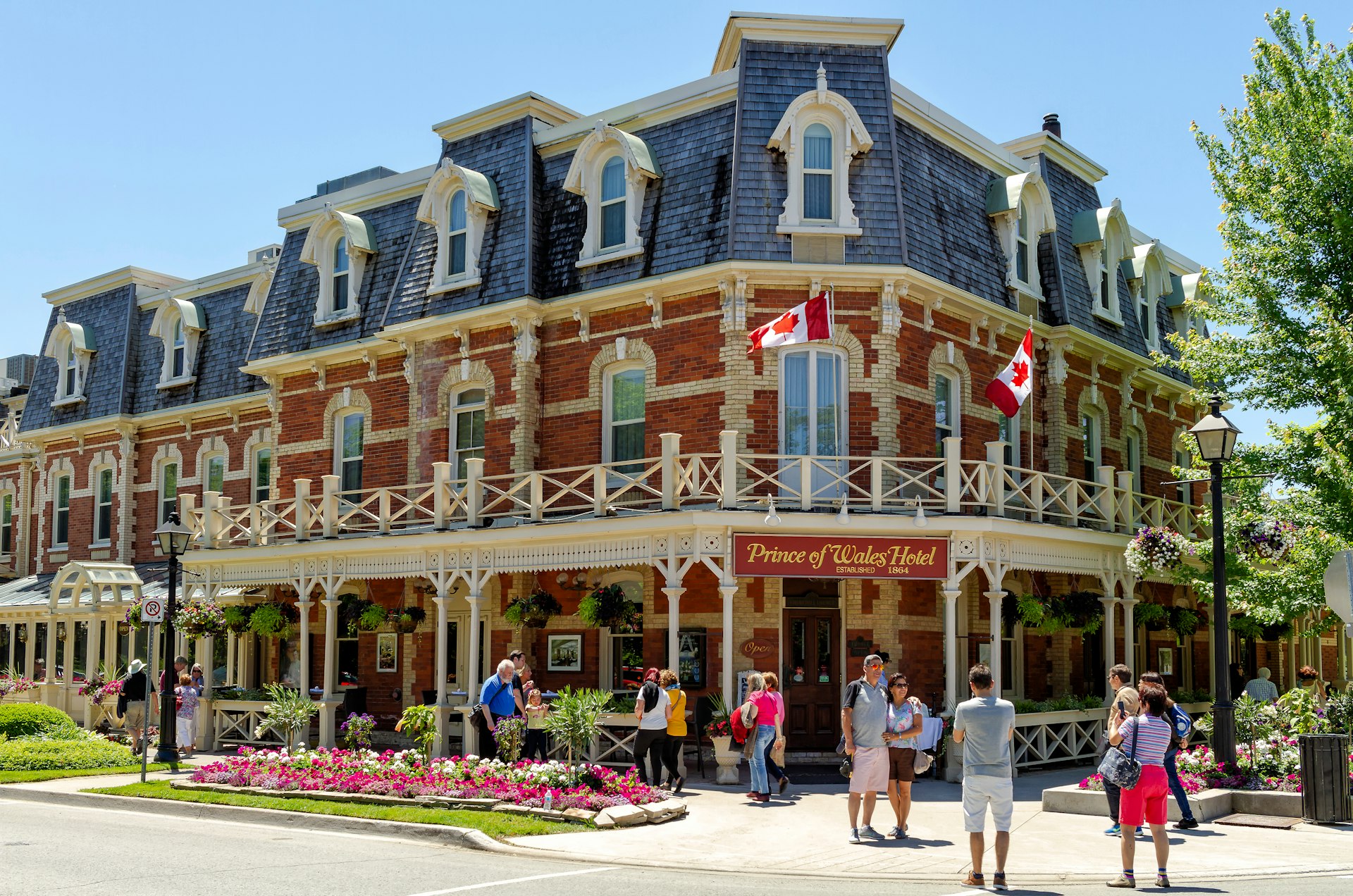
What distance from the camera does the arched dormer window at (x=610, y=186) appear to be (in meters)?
21.6

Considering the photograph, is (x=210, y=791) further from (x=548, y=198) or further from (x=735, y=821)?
(x=548, y=198)

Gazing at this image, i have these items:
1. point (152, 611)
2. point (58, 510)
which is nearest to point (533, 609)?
point (152, 611)

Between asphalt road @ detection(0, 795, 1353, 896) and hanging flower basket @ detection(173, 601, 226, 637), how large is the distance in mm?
9364

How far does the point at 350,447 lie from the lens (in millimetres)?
26188

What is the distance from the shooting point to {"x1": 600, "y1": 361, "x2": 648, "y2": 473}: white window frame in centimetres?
2181

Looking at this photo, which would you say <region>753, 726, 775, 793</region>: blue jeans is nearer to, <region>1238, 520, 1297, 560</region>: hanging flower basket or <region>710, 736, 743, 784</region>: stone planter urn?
<region>710, 736, 743, 784</region>: stone planter urn

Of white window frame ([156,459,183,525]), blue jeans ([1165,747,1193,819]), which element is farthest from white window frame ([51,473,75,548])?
blue jeans ([1165,747,1193,819])

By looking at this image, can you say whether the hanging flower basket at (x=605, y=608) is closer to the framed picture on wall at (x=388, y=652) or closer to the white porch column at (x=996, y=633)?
the white porch column at (x=996, y=633)

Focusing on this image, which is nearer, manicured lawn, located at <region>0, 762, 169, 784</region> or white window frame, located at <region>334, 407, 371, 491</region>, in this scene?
manicured lawn, located at <region>0, 762, 169, 784</region>

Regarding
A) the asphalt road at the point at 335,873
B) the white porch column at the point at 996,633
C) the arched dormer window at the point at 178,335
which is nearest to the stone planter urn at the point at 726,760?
the asphalt road at the point at 335,873

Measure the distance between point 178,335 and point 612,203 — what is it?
1476 centimetres

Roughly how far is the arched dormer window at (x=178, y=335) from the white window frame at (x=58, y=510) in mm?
4849

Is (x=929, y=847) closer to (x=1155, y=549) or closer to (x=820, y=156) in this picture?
(x=1155, y=549)

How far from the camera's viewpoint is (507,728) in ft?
55.4
